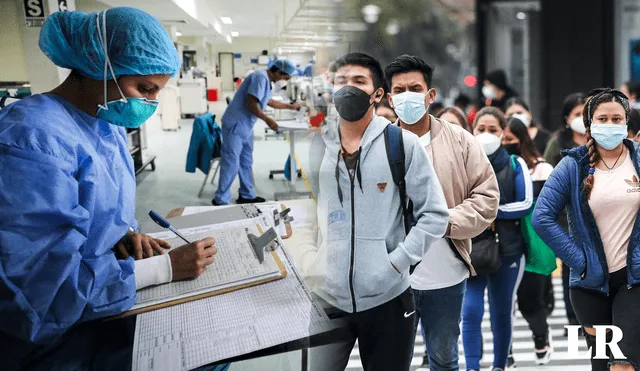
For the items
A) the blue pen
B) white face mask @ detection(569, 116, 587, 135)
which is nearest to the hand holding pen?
the blue pen

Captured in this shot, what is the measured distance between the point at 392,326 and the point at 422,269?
0.27 m

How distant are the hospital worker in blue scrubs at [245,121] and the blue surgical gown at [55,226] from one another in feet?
1.16

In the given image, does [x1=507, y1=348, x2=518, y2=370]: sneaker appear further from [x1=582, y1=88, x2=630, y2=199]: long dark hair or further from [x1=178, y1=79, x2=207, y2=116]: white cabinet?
[x1=178, y1=79, x2=207, y2=116]: white cabinet

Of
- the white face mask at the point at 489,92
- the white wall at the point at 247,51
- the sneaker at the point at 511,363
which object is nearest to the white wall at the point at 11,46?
the white wall at the point at 247,51

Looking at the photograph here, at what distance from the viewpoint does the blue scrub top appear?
1.28 meters

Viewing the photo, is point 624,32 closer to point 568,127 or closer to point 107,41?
point 568,127

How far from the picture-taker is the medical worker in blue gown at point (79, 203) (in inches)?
32.6

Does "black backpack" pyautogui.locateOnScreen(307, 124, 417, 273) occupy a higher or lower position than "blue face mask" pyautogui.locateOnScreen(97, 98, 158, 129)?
lower

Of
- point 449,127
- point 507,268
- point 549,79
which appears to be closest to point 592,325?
point 507,268

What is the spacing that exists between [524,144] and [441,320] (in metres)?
1.01

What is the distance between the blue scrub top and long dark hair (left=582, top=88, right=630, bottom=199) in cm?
104

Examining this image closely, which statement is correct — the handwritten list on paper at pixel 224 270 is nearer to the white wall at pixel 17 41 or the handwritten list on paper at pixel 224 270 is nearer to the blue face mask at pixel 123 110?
the blue face mask at pixel 123 110

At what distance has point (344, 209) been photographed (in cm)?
118

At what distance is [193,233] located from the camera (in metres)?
1.22
